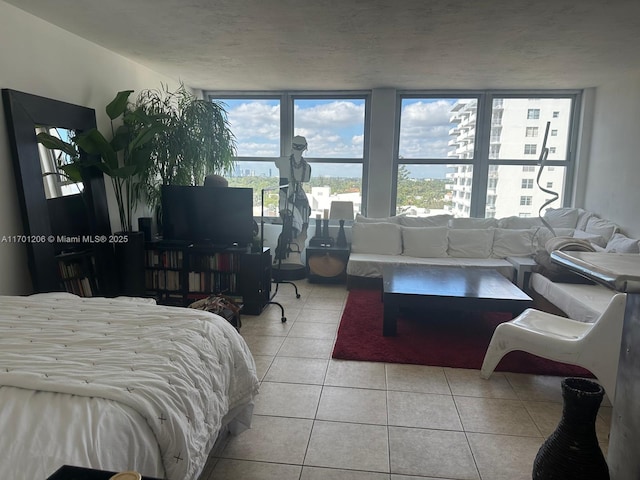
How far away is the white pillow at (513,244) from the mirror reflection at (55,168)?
4.73m

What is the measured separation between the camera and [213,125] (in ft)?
15.3

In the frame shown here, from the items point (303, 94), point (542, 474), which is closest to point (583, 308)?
point (542, 474)

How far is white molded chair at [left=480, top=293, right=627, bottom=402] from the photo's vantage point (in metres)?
2.42

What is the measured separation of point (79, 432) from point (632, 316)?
5.61 feet

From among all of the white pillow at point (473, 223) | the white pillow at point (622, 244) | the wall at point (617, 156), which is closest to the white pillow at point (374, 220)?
the white pillow at point (473, 223)

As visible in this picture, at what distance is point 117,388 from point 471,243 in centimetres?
476

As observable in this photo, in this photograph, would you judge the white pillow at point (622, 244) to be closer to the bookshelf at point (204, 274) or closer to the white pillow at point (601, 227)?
the white pillow at point (601, 227)

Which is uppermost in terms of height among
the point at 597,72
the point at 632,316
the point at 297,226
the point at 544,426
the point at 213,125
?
the point at 597,72

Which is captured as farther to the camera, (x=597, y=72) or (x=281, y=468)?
(x=597, y=72)

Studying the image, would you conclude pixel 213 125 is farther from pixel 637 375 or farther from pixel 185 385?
pixel 637 375

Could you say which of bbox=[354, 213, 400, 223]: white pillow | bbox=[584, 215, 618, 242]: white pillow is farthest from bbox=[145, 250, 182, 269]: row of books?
bbox=[584, 215, 618, 242]: white pillow

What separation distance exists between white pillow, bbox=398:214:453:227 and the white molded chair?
271 centimetres

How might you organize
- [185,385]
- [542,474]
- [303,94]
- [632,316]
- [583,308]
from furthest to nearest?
[303,94] < [583,308] < [542,474] < [185,385] < [632,316]

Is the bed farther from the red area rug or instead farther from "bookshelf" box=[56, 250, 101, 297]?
the red area rug
